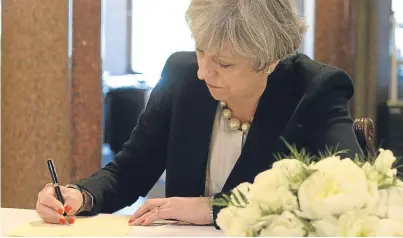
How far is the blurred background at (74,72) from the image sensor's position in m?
3.49

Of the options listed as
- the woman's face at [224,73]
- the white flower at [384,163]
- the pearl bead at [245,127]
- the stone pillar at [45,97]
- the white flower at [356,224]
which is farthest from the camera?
the stone pillar at [45,97]

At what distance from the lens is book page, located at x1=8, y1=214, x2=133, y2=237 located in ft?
5.60

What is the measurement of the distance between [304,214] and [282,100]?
116 cm

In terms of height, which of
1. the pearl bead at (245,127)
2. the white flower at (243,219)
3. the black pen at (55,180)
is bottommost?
the black pen at (55,180)

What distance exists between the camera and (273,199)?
99cm

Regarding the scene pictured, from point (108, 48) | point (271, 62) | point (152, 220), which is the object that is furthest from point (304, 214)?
point (108, 48)

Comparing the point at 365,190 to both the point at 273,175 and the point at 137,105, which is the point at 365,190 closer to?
the point at 273,175

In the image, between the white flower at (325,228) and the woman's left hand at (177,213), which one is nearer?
the white flower at (325,228)

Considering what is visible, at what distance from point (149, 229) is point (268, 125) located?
51 centimetres

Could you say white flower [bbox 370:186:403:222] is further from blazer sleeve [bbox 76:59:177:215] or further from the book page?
blazer sleeve [bbox 76:59:177:215]

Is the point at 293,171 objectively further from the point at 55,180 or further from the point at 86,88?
the point at 86,88

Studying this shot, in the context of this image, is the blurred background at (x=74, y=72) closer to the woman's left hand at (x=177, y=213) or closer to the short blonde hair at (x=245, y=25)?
the short blonde hair at (x=245, y=25)

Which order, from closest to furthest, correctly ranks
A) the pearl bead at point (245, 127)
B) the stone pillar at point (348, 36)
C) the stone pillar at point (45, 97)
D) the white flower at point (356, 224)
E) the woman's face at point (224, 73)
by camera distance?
the white flower at point (356, 224), the woman's face at point (224, 73), the pearl bead at point (245, 127), the stone pillar at point (348, 36), the stone pillar at point (45, 97)

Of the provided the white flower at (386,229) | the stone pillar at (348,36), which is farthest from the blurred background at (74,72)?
the white flower at (386,229)
